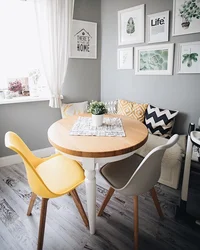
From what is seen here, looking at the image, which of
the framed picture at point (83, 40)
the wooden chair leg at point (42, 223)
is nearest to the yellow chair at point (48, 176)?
the wooden chair leg at point (42, 223)

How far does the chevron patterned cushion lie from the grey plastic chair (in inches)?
34.7

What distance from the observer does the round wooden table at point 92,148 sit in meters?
1.25

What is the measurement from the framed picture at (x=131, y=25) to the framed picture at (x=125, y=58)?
0.36 ft

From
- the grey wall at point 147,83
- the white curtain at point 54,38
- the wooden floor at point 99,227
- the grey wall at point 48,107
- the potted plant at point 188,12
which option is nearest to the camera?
the wooden floor at point 99,227

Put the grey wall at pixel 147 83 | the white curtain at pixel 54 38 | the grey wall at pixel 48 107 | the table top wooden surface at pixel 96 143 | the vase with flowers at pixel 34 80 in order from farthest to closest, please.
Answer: the vase with flowers at pixel 34 80
the grey wall at pixel 48 107
the white curtain at pixel 54 38
the grey wall at pixel 147 83
the table top wooden surface at pixel 96 143

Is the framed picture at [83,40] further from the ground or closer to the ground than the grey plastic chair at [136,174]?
further from the ground

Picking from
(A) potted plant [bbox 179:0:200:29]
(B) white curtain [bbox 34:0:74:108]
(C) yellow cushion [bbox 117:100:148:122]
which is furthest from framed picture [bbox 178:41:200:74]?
(B) white curtain [bbox 34:0:74:108]

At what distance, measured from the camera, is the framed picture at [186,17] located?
212cm

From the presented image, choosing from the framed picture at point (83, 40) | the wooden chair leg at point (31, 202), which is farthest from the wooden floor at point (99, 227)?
the framed picture at point (83, 40)

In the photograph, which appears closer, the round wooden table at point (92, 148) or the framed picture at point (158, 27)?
the round wooden table at point (92, 148)

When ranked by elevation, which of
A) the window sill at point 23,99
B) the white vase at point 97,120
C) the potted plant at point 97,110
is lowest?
the white vase at point 97,120

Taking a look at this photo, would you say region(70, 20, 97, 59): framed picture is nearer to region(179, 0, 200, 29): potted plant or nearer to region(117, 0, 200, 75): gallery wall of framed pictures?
region(117, 0, 200, 75): gallery wall of framed pictures

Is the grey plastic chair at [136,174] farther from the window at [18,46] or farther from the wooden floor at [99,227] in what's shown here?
the window at [18,46]

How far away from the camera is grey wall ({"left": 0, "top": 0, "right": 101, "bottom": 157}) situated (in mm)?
2580
